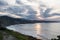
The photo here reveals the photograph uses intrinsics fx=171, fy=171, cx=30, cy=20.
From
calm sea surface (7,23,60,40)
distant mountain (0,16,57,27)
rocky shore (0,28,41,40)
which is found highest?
distant mountain (0,16,57,27)

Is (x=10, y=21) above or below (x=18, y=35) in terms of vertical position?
above

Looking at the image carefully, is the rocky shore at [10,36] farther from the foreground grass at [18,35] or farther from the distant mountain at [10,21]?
the distant mountain at [10,21]

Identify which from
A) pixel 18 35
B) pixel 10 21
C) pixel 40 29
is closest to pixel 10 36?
pixel 18 35

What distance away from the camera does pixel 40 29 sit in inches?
112

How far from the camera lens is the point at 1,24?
286cm

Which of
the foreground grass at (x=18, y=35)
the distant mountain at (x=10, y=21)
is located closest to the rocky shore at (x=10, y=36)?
the foreground grass at (x=18, y=35)

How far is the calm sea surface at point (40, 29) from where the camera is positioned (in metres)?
2.82

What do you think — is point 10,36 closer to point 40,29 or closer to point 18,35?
point 18,35

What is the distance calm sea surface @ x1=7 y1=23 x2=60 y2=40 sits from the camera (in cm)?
282

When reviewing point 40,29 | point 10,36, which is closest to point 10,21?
point 10,36

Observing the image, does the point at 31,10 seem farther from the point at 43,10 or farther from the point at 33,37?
the point at 33,37

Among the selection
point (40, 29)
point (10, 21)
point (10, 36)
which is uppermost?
point (10, 21)

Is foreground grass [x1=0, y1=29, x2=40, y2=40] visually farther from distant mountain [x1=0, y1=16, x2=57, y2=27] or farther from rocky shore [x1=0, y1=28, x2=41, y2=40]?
distant mountain [x1=0, y1=16, x2=57, y2=27]

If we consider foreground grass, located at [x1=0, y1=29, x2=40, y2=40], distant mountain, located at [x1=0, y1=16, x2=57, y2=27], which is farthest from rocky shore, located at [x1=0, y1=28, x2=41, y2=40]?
distant mountain, located at [x1=0, y1=16, x2=57, y2=27]
